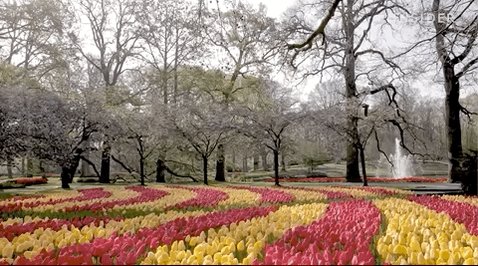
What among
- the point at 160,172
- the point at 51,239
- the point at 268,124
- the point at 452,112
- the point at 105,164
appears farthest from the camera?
the point at 105,164

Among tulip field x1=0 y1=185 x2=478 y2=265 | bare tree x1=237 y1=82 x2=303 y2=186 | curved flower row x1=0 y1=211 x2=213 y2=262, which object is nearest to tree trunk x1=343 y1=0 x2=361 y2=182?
bare tree x1=237 y1=82 x2=303 y2=186

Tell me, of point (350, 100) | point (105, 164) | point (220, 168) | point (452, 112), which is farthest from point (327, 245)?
point (105, 164)

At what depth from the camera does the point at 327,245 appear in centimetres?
377

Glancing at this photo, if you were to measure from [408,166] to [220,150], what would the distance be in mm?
16956

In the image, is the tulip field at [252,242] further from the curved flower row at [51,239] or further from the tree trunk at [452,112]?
the tree trunk at [452,112]

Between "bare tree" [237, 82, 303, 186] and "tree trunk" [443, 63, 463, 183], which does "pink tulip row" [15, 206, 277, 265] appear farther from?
"tree trunk" [443, 63, 463, 183]

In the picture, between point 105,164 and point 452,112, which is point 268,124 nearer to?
point 452,112

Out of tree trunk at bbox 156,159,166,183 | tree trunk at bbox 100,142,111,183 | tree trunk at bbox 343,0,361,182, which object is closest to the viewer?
tree trunk at bbox 343,0,361,182

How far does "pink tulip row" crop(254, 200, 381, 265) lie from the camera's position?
2.88 m

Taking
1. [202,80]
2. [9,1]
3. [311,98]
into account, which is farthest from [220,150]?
[311,98]

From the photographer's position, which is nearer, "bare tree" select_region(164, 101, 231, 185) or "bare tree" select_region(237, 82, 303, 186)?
"bare tree" select_region(237, 82, 303, 186)

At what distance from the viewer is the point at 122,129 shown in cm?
2583

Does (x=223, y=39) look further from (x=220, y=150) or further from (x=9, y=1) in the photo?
(x=9, y=1)

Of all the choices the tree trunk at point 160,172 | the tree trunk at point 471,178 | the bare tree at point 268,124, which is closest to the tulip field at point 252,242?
the tree trunk at point 471,178
